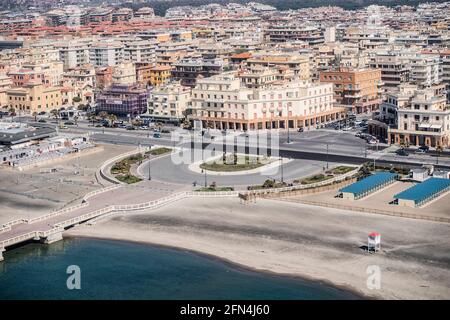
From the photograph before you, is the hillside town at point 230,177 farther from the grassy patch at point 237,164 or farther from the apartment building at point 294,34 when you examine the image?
the apartment building at point 294,34

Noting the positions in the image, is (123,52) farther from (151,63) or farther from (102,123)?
(102,123)

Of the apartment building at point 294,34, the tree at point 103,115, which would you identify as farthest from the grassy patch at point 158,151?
the apartment building at point 294,34

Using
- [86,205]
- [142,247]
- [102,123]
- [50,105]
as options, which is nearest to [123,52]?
[50,105]

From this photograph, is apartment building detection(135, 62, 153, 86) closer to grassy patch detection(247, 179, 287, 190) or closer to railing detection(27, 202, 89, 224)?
grassy patch detection(247, 179, 287, 190)

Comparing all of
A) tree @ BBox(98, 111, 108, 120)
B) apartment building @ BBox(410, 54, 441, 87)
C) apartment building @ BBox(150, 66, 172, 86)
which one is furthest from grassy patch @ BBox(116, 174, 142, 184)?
apartment building @ BBox(150, 66, 172, 86)

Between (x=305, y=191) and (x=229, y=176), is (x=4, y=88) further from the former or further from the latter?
(x=305, y=191)

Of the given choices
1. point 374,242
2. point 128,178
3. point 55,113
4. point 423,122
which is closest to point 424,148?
point 423,122

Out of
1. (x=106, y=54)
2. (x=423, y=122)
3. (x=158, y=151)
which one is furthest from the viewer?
(x=106, y=54)
